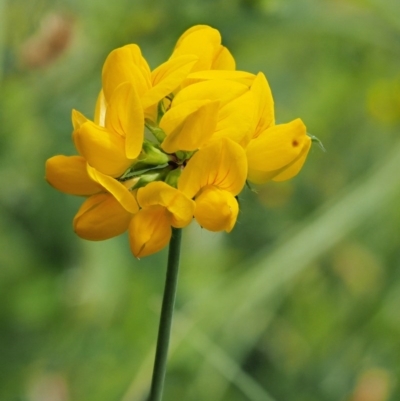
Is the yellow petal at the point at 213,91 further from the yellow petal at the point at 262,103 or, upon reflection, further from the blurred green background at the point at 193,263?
the blurred green background at the point at 193,263

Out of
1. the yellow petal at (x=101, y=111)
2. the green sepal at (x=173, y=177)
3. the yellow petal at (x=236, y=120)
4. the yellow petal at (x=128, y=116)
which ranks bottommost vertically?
the yellow petal at (x=101, y=111)

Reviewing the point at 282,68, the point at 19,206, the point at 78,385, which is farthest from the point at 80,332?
the point at 282,68

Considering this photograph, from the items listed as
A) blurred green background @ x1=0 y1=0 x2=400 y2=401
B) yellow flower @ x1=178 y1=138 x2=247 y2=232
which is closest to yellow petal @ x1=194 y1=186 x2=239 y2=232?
yellow flower @ x1=178 y1=138 x2=247 y2=232

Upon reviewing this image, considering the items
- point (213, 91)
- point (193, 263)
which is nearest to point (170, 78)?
point (213, 91)

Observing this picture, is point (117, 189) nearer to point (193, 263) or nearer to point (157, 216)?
point (157, 216)

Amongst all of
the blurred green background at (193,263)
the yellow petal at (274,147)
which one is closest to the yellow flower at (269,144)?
the yellow petal at (274,147)

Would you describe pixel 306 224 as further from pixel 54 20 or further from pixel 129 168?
pixel 129 168

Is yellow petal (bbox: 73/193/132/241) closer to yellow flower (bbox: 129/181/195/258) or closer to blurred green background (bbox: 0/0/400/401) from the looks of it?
yellow flower (bbox: 129/181/195/258)
